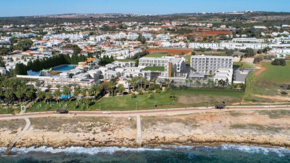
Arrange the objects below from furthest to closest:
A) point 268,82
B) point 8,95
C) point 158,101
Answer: point 268,82 < point 158,101 < point 8,95

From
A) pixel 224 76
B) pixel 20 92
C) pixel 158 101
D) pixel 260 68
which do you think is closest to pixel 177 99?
pixel 158 101

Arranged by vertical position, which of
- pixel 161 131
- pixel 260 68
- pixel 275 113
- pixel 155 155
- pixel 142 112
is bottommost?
pixel 155 155

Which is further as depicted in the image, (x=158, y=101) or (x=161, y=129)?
(x=158, y=101)

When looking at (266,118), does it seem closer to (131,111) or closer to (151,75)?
(131,111)

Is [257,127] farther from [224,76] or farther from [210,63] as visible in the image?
[210,63]

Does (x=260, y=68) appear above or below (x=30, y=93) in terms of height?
below

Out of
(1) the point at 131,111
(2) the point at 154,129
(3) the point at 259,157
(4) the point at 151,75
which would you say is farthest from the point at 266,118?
(4) the point at 151,75

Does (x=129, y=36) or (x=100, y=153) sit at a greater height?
(x=129, y=36)

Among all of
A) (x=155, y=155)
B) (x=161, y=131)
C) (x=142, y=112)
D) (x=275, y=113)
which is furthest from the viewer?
(x=142, y=112)
